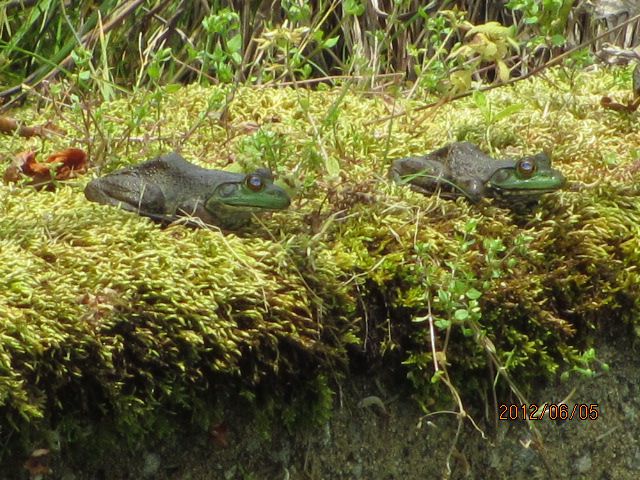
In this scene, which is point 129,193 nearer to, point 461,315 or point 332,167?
point 332,167

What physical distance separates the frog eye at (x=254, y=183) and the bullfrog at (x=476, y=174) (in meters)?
0.47

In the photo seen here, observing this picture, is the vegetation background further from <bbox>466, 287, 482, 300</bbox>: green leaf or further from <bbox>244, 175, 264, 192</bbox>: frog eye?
<bbox>244, 175, 264, 192</bbox>: frog eye

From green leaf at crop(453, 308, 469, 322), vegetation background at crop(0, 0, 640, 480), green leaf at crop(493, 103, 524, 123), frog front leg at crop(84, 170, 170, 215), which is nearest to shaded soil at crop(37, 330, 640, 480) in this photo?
vegetation background at crop(0, 0, 640, 480)

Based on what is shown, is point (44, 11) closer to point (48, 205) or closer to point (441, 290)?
point (48, 205)

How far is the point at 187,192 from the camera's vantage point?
2635 millimetres

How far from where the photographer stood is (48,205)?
8.98 ft

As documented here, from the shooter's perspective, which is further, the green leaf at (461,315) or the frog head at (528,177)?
the frog head at (528,177)

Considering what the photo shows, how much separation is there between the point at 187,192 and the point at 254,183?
0.63 ft

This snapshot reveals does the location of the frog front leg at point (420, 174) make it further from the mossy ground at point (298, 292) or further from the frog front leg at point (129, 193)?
the frog front leg at point (129, 193)

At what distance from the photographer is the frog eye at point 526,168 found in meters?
2.75

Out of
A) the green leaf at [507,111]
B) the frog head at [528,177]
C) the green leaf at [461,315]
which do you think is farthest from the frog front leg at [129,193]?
the green leaf at [507,111]

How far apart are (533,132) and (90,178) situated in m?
1.42

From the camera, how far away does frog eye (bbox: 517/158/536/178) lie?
275cm

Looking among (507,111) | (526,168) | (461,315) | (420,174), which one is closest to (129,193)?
(420,174)
